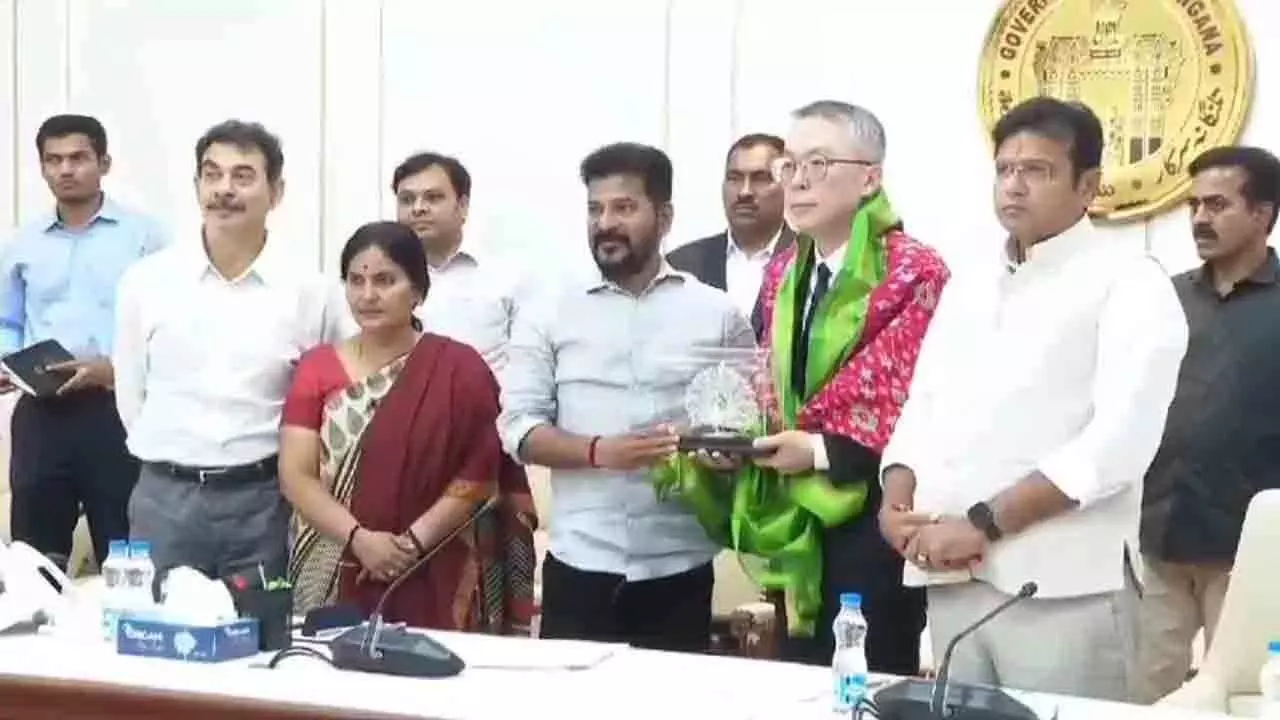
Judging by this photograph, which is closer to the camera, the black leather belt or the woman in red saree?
the woman in red saree

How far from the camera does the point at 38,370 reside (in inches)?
161

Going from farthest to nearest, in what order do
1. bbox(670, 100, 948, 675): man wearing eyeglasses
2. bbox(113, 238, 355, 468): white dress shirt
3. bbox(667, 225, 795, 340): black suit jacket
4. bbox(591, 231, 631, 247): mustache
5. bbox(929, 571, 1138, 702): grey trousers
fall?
bbox(667, 225, 795, 340): black suit jacket
bbox(113, 238, 355, 468): white dress shirt
bbox(591, 231, 631, 247): mustache
bbox(670, 100, 948, 675): man wearing eyeglasses
bbox(929, 571, 1138, 702): grey trousers

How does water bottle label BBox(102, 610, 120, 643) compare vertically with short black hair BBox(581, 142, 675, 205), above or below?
below

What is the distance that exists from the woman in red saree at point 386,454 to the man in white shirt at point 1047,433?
0.96 metres

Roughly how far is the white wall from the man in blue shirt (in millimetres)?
1184

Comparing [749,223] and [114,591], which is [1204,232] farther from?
[114,591]


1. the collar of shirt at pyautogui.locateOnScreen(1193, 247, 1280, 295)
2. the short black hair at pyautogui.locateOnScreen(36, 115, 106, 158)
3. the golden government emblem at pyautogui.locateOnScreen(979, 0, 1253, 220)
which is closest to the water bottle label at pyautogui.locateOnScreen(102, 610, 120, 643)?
the short black hair at pyautogui.locateOnScreen(36, 115, 106, 158)

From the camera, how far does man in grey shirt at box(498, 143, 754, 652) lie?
A: 316 cm

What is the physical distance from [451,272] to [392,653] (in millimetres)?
1665

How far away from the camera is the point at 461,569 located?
3301 millimetres

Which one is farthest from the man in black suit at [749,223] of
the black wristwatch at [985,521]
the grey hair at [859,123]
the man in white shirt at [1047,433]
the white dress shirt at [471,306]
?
the black wristwatch at [985,521]

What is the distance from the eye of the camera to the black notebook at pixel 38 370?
4.08m

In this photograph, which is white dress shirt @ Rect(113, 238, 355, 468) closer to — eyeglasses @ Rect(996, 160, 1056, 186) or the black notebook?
the black notebook

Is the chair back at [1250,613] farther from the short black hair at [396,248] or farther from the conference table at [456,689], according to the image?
the short black hair at [396,248]
